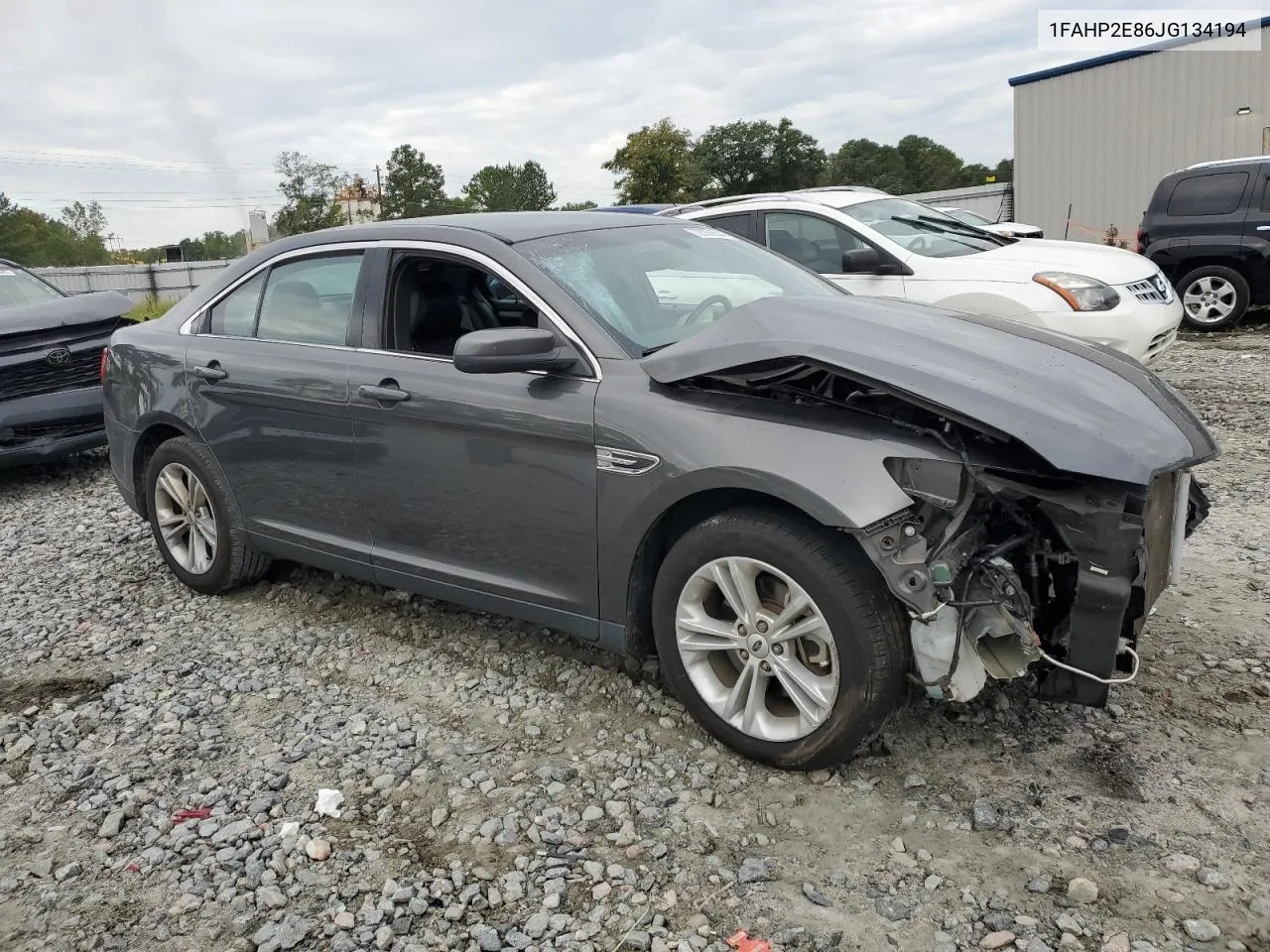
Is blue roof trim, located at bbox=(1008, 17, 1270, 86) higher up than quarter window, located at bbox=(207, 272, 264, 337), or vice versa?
blue roof trim, located at bbox=(1008, 17, 1270, 86)

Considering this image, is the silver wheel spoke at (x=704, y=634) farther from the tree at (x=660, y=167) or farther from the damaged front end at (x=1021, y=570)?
the tree at (x=660, y=167)

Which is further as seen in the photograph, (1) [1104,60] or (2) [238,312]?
(1) [1104,60]

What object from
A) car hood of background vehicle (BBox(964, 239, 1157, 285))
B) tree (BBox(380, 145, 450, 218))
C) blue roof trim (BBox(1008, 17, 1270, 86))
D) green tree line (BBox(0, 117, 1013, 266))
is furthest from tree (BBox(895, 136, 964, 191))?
car hood of background vehicle (BBox(964, 239, 1157, 285))

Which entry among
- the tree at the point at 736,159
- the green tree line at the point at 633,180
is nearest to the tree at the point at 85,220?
the green tree line at the point at 633,180

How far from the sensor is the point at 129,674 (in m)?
4.03

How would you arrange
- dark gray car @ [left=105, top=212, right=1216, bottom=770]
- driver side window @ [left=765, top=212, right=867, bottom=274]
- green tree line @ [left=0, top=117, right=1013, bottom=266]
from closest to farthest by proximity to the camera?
dark gray car @ [left=105, top=212, right=1216, bottom=770] → driver side window @ [left=765, top=212, right=867, bottom=274] → green tree line @ [left=0, top=117, right=1013, bottom=266]

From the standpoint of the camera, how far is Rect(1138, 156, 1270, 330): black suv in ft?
34.7

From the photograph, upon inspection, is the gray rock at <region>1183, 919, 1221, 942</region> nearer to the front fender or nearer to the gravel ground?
the gravel ground

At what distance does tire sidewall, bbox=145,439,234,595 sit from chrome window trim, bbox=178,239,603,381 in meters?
0.57

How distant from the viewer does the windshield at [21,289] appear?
310 inches

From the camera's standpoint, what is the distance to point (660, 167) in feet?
202

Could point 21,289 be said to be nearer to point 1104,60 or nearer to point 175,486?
point 175,486

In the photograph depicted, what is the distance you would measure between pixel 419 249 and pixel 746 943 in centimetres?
265

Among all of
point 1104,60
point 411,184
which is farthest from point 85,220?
point 1104,60
